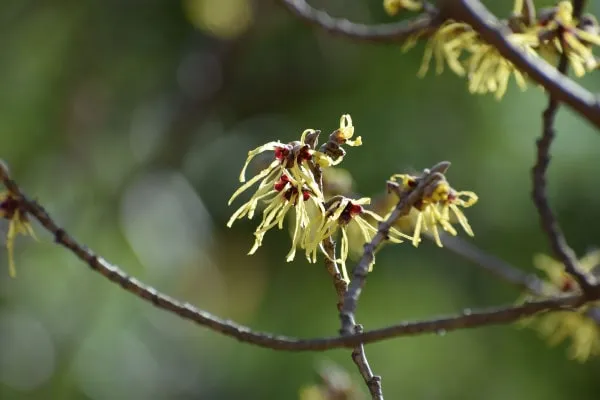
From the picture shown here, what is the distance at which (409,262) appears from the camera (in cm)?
212

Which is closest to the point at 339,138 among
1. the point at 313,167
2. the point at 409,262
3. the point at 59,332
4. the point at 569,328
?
the point at 313,167

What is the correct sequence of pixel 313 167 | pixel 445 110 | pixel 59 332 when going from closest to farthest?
pixel 313 167, pixel 445 110, pixel 59 332

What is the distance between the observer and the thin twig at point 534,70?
1.05 ft

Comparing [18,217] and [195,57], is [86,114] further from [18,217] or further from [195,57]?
[18,217]

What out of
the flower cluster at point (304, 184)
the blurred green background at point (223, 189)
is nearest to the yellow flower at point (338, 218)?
the flower cluster at point (304, 184)

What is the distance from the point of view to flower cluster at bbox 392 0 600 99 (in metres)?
0.54

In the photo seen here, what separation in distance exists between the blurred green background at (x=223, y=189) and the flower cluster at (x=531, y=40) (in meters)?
1.38

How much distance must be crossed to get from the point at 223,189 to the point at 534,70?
84.1 inches

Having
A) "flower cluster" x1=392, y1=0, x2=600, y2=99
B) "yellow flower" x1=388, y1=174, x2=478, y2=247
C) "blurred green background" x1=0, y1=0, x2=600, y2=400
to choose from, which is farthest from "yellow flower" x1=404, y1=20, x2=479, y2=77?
"blurred green background" x1=0, y1=0, x2=600, y2=400

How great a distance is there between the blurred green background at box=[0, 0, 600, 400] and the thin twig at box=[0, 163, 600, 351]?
1.36m

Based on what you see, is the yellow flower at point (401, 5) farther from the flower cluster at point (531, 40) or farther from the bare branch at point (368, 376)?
the bare branch at point (368, 376)

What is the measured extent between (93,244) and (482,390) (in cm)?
96

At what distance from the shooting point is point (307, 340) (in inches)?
16.4

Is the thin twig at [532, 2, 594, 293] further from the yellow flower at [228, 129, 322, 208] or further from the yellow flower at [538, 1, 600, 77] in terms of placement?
the yellow flower at [228, 129, 322, 208]
